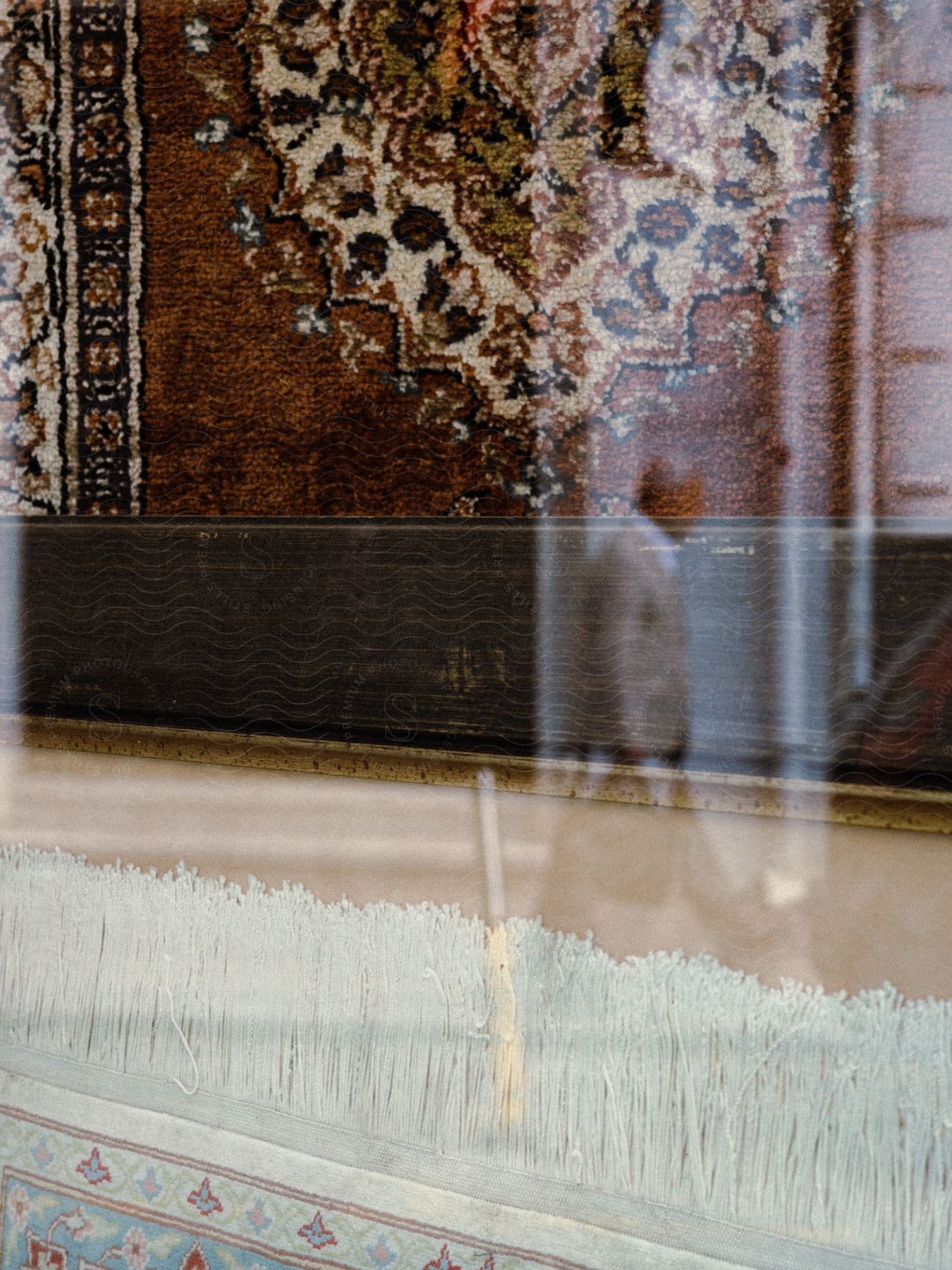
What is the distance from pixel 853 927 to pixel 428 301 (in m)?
0.39

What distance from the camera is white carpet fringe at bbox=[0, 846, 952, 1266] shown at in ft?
1.33

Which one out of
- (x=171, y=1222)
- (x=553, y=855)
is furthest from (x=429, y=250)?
(x=171, y=1222)

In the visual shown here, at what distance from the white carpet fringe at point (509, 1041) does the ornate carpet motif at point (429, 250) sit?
24 cm

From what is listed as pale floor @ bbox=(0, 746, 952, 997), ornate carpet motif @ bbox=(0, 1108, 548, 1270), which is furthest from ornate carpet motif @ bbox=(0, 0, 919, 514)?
ornate carpet motif @ bbox=(0, 1108, 548, 1270)

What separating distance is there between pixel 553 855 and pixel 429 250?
338 mm

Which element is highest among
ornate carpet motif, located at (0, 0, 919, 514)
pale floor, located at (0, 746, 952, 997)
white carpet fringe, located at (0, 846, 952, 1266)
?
ornate carpet motif, located at (0, 0, 919, 514)

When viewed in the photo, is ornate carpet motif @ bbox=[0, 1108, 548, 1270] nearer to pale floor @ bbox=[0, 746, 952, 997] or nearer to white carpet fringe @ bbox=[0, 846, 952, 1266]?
white carpet fringe @ bbox=[0, 846, 952, 1266]

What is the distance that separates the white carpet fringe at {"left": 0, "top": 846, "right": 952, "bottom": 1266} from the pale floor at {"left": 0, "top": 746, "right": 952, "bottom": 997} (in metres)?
0.01

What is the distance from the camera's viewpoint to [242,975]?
51 cm

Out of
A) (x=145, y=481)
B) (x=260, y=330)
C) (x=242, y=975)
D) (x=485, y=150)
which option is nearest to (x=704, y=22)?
(x=485, y=150)

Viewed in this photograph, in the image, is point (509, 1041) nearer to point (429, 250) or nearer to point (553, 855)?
point (553, 855)

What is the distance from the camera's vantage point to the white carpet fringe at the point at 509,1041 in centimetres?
41

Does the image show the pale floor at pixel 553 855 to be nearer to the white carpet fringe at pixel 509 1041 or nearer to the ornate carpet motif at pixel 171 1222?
the white carpet fringe at pixel 509 1041

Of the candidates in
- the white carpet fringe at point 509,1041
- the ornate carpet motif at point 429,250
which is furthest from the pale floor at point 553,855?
the ornate carpet motif at point 429,250
